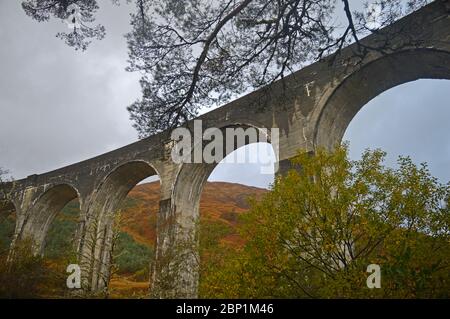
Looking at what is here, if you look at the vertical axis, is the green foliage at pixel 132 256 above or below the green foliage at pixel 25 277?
above

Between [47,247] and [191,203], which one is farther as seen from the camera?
[47,247]

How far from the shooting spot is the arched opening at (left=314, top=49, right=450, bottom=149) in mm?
8977

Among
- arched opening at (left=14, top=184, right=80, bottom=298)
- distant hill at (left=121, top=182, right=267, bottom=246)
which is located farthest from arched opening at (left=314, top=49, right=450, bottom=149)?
distant hill at (left=121, top=182, right=267, bottom=246)

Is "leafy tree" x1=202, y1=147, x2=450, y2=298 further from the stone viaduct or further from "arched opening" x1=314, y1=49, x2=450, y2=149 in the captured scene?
"arched opening" x1=314, y1=49, x2=450, y2=149

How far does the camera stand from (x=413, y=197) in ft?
17.4

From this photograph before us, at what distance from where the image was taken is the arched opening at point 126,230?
46.6 feet

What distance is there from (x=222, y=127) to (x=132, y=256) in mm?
17305

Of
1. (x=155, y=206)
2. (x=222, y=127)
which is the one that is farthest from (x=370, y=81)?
A: (x=155, y=206)

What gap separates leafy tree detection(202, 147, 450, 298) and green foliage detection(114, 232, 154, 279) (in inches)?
755

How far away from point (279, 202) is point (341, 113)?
5613 millimetres

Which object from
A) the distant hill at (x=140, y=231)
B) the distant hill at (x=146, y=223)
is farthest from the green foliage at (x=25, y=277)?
the distant hill at (x=146, y=223)

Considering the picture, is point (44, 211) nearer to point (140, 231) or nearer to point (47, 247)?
point (47, 247)

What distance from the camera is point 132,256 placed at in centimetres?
2689

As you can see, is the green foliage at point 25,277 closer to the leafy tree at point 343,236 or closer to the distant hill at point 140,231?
the distant hill at point 140,231
